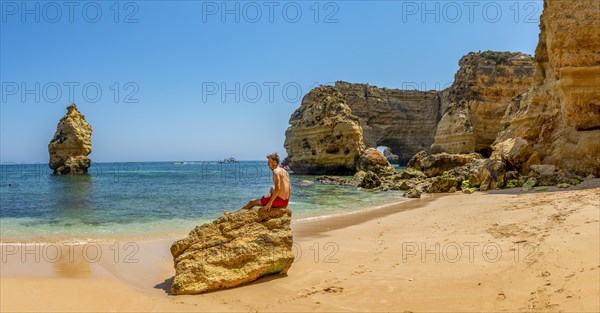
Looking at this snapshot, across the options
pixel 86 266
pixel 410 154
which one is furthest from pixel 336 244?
pixel 410 154

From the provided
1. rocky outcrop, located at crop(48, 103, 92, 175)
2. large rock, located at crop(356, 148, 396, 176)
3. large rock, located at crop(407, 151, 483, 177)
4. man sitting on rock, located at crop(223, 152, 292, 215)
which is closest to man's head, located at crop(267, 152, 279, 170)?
man sitting on rock, located at crop(223, 152, 292, 215)

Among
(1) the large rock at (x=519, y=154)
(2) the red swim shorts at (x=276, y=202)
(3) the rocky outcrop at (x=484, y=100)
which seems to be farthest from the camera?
(3) the rocky outcrop at (x=484, y=100)

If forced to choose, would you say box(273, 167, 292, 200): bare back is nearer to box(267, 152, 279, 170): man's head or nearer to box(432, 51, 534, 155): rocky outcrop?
box(267, 152, 279, 170): man's head

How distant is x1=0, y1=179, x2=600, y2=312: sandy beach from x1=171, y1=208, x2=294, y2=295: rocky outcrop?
0.19 meters

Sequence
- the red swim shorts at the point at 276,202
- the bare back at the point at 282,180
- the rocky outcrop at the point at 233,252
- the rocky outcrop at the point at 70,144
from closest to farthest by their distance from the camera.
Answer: the rocky outcrop at the point at 233,252 < the bare back at the point at 282,180 < the red swim shorts at the point at 276,202 < the rocky outcrop at the point at 70,144

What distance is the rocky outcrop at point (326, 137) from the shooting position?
40.4 m

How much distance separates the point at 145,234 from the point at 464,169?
17209 millimetres

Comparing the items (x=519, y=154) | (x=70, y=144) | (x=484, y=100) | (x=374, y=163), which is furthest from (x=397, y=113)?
(x=519, y=154)

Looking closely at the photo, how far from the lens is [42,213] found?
49.0ft

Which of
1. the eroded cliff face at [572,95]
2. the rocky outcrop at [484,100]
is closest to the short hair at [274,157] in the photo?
the eroded cliff face at [572,95]

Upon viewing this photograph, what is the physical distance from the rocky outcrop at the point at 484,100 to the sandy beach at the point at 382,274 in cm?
3324

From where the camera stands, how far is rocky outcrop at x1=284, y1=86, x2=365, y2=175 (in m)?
40.4

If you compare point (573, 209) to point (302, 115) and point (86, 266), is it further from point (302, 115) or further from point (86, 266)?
point (302, 115)

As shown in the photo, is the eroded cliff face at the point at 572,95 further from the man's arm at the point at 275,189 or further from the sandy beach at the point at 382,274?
the man's arm at the point at 275,189
